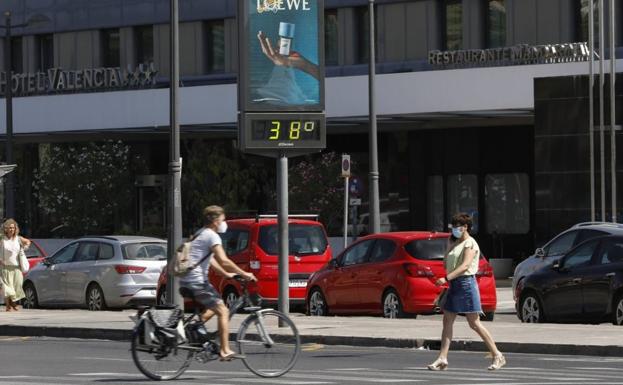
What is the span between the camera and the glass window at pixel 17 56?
201ft

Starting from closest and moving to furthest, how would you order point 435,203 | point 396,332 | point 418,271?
point 396,332 < point 418,271 < point 435,203

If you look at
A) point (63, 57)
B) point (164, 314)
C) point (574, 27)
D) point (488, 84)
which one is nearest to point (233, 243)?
point (164, 314)

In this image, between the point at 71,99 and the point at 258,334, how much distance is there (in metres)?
37.1

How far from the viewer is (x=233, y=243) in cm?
2948

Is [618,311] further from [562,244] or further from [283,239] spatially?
[283,239]

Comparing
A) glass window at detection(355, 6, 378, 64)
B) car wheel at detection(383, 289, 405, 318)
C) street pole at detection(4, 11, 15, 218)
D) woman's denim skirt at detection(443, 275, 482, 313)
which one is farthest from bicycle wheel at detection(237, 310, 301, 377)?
glass window at detection(355, 6, 378, 64)

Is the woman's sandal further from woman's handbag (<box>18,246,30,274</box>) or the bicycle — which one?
woman's handbag (<box>18,246,30,274</box>)

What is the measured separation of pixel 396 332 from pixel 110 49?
3766cm

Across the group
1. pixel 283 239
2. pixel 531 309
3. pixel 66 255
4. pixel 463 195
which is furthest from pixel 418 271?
pixel 463 195

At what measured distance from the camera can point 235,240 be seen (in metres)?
29.5

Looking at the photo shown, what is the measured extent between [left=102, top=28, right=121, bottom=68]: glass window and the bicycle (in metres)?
42.7

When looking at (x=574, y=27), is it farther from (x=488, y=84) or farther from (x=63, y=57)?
(x=63, y=57)

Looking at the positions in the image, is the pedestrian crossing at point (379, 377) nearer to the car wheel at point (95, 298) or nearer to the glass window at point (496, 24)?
the car wheel at point (95, 298)

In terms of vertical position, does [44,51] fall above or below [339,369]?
above
